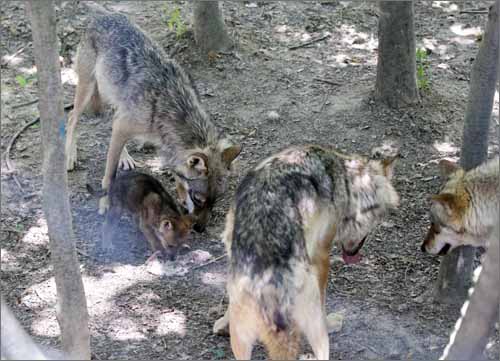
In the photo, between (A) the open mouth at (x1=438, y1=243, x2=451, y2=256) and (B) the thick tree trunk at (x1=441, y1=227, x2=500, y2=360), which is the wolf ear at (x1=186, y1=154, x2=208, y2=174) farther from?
(B) the thick tree trunk at (x1=441, y1=227, x2=500, y2=360)

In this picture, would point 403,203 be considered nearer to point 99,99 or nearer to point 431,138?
point 431,138

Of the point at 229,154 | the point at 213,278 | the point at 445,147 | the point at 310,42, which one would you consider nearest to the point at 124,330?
the point at 213,278

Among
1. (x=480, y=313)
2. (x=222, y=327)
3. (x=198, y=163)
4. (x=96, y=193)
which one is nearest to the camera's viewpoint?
(x=480, y=313)

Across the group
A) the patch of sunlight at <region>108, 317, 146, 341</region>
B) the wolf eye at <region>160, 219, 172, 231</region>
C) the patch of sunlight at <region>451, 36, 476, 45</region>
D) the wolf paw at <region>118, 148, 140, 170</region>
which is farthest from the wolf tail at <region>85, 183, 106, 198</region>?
the patch of sunlight at <region>451, 36, 476, 45</region>

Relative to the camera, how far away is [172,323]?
5.80 m

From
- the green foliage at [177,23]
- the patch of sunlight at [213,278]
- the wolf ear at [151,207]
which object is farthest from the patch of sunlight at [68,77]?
the patch of sunlight at [213,278]

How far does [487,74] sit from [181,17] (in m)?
6.11

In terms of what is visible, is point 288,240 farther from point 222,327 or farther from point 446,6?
point 446,6

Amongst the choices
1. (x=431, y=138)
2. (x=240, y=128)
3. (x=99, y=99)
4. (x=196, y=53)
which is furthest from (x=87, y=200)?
(x=431, y=138)

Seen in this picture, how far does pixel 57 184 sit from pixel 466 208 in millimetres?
3056

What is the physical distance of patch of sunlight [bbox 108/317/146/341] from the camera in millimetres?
5656

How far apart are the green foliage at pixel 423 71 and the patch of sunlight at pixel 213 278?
3.66 m

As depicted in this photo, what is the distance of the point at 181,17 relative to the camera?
10.6 meters

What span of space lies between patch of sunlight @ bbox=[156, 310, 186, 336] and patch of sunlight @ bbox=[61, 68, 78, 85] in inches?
182
